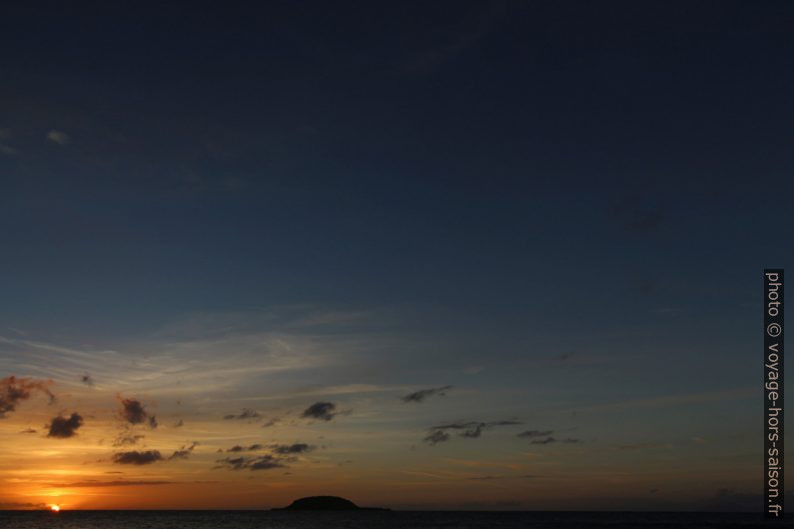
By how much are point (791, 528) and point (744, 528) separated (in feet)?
37.3

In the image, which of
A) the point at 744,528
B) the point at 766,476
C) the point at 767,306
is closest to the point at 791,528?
the point at 744,528

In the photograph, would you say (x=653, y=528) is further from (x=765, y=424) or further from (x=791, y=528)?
(x=765, y=424)

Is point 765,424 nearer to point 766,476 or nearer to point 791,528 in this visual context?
point 766,476

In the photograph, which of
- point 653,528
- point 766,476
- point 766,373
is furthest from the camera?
point 653,528

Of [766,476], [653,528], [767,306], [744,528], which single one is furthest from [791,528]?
[767,306]

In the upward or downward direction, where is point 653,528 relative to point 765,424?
downward

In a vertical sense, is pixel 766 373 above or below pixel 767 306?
below

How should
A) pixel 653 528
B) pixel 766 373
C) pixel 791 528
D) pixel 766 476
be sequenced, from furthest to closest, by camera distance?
1. pixel 653 528
2. pixel 791 528
3. pixel 766 476
4. pixel 766 373

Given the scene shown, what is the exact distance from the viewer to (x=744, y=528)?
188875mm

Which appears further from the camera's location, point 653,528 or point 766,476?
point 653,528

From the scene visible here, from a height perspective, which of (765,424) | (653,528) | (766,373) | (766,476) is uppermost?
(766,373)

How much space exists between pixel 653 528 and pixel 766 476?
147 metres

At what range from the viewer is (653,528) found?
655 feet

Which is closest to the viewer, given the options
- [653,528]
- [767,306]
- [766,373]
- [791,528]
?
[767,306]
